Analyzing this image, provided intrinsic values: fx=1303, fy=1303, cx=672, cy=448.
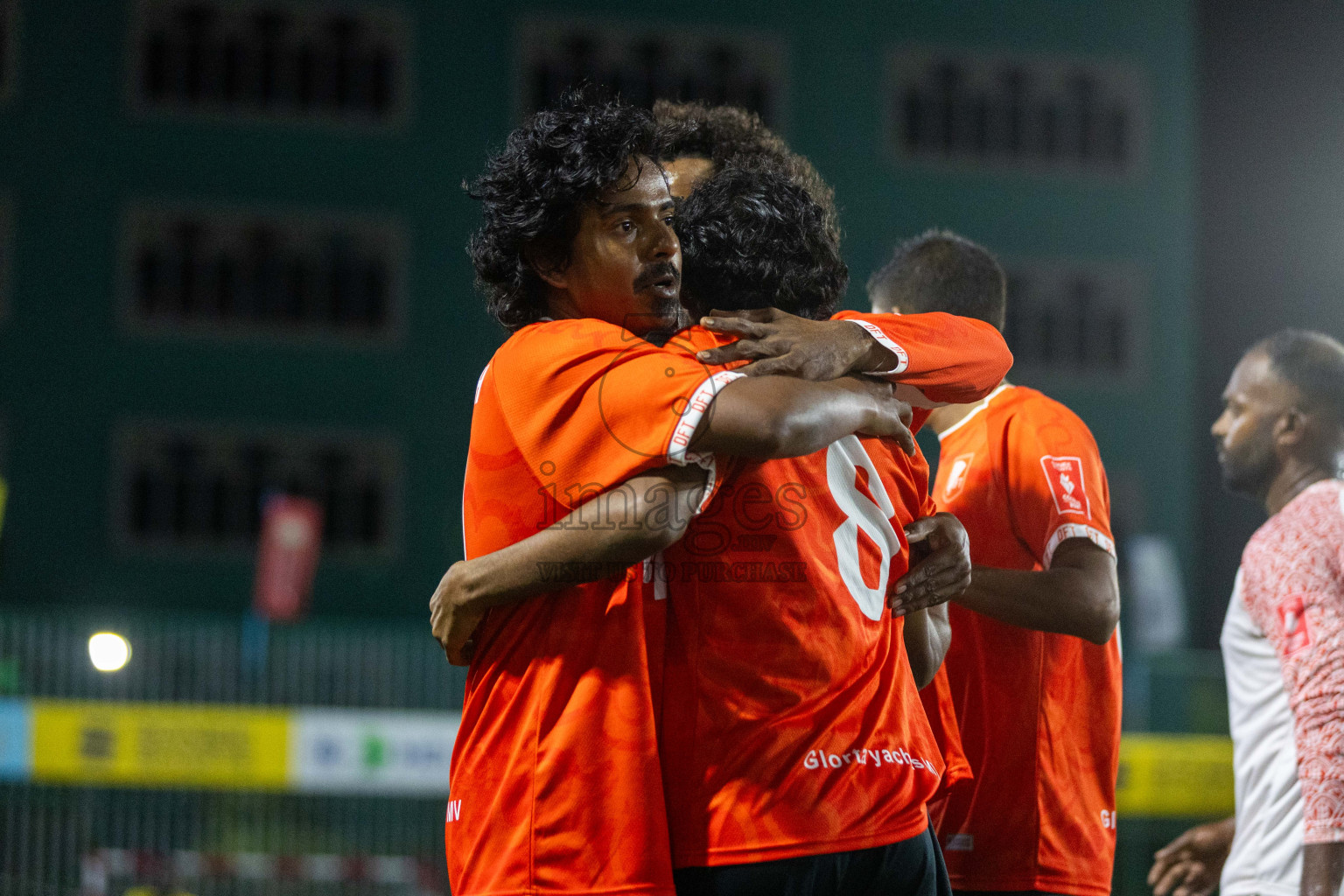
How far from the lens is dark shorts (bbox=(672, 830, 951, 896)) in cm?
193

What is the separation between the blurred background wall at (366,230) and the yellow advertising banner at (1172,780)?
9.65m

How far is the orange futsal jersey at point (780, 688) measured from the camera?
1.95m

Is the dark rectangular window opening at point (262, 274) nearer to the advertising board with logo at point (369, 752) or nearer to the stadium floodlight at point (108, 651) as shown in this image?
the stadium floodlight at point (108, 651)

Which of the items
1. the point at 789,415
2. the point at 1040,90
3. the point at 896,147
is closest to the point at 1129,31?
the point at 1040,90

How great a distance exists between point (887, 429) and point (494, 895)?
3.16 feet

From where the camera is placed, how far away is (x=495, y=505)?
2115 mm

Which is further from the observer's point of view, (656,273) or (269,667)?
(269,667)

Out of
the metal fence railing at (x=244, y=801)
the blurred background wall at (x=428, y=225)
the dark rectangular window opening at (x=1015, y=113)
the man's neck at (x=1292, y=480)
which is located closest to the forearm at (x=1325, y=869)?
the man's neck at (x=1292, y=480)

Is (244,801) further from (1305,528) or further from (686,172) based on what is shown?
(1305,528)

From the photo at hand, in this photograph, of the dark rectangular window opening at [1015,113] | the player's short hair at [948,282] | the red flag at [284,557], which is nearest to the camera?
the player's short hair at [948,282]

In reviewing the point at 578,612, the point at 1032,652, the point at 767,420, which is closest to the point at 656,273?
the point at 767,420

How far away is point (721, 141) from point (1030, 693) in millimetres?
1555

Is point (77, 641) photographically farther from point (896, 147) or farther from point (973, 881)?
point (896, 147)

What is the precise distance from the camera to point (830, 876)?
6.37 ft
